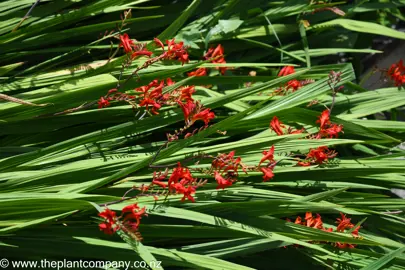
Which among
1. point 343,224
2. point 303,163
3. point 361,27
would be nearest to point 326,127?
point 303,163

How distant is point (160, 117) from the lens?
186cm

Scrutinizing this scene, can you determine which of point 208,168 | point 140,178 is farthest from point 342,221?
point 140,178

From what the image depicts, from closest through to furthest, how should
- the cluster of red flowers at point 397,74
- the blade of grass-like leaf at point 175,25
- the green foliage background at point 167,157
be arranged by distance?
1. the green foliage background at point 167,157
2. the blade of grass-like leaf at point 175,25
3. the cluster of red flowers at point 397,74

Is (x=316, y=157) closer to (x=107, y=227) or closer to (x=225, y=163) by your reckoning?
(x=225, y=163)

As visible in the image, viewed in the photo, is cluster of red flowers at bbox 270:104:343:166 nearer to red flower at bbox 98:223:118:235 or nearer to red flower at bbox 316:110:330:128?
red flower at bbox 316:110:330:128

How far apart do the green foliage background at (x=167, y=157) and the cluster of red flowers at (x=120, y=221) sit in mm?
55

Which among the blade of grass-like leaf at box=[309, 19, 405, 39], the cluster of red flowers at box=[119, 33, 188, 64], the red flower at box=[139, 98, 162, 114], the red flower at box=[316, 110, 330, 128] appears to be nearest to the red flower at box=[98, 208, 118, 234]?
the red flower at box=[139, 98, 162, 114]

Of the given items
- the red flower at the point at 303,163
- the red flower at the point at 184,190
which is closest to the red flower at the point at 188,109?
the red flower at the point at 184,190

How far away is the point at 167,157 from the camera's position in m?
1.76

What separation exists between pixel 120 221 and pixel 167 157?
352 millimetres

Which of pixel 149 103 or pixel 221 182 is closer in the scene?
pixel 221 182

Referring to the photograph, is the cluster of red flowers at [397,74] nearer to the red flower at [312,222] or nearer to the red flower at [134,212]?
the red flower at [312,222]

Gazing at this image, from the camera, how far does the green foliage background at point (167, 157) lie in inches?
63.6

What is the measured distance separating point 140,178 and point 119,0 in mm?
656
